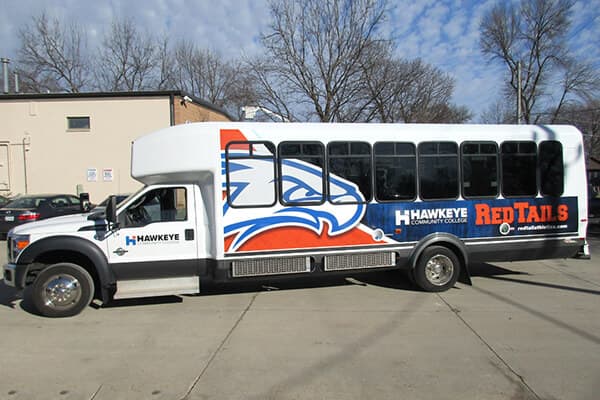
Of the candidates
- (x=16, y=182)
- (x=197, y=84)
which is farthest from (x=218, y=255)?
(x=197, y=84)

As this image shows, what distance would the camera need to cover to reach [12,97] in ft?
63.1

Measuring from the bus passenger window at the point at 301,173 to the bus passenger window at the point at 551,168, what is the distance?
12.7ft

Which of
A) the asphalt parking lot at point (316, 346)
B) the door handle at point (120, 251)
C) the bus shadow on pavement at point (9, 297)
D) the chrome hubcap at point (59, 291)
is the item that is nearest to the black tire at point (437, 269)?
the asphalt parking lot at point (316, 346)

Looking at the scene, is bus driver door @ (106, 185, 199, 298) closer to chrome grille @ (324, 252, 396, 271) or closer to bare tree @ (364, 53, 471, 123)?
chrome grille @ (324, 252, 396, 271)

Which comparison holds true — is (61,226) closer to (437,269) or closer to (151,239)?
(151,239)

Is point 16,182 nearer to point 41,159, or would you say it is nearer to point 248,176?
point 41,159

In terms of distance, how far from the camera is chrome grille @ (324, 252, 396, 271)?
6355 millimetres

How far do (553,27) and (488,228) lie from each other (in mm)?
38969

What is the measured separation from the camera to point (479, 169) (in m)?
6.78

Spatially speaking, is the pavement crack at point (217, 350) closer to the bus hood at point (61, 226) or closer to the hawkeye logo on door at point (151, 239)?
the hawkeye logo on door at point (151, 239)

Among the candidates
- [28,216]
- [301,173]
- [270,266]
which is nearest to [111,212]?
[270,266]

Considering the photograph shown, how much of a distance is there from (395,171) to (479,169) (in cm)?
148

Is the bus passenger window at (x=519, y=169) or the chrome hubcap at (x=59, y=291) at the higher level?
the bus passenger window at (x=519, y=169)

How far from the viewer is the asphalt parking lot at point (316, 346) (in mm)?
3613
